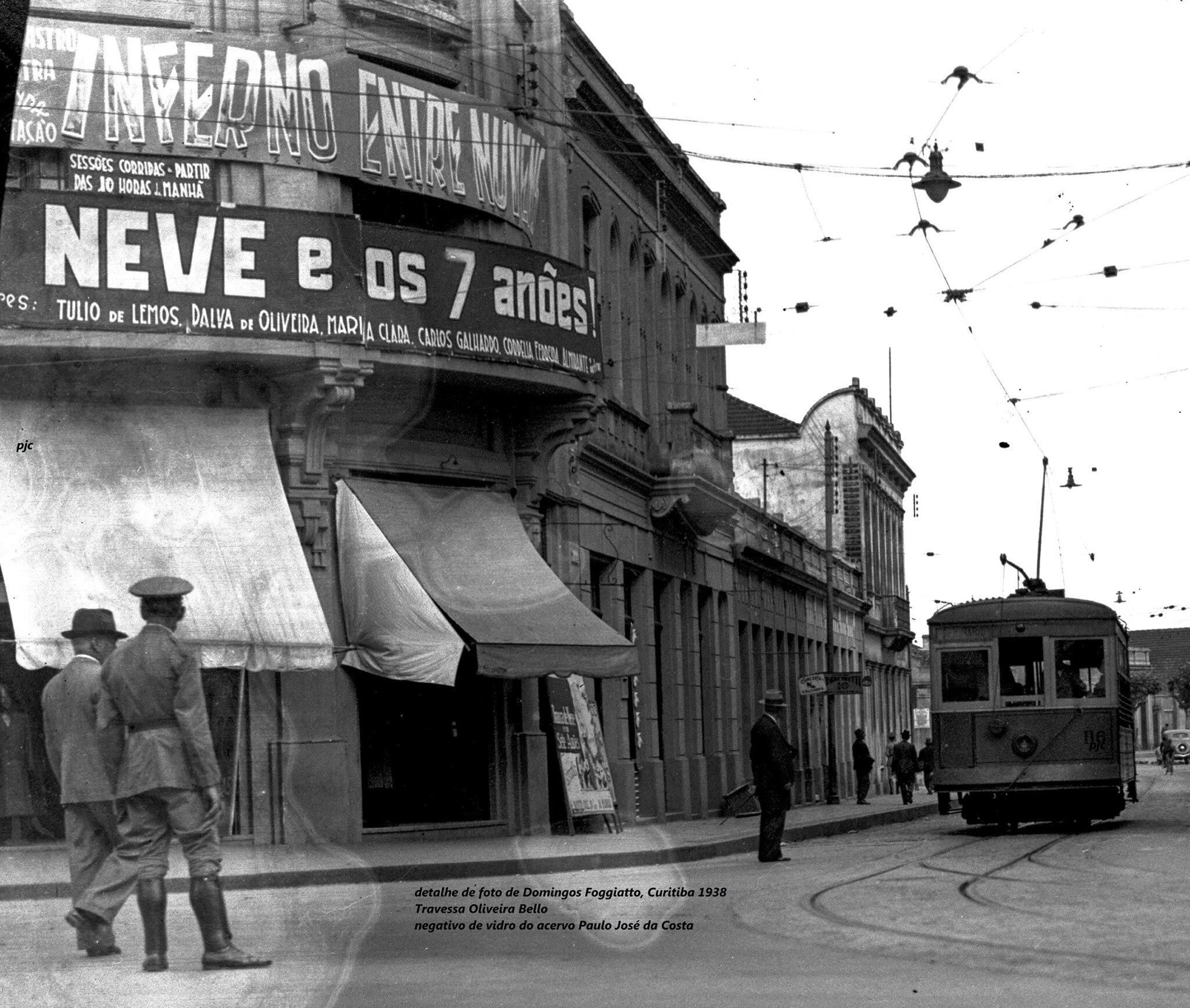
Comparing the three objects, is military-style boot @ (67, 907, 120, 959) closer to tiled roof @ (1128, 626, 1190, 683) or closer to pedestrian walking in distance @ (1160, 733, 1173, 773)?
pedestrian walking in distance @ (1160, 733, 1173, 773)

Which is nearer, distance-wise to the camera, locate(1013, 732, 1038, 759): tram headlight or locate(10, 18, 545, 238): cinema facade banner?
locate(10, 18, 545, 238): cinema facade banner

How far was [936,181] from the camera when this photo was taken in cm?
1722

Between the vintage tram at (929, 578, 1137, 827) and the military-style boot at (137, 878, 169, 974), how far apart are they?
1644 centimetres

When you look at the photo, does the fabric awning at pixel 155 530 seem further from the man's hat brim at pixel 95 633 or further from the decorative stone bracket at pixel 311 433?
the man's hat brim at pixel 95 633

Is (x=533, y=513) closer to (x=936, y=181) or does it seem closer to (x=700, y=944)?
(x=936, y=181)

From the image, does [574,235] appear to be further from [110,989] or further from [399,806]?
[110,989]

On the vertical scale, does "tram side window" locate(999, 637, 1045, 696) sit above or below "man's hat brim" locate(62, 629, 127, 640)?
below

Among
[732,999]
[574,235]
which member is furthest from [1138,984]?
[574,235]

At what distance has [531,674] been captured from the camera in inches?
785

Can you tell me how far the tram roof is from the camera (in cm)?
2409

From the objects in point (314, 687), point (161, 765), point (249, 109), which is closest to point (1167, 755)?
point (314, 687)

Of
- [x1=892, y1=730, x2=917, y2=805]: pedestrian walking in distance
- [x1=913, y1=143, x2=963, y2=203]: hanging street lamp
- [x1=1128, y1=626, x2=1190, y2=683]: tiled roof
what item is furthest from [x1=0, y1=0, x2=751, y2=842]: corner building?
[x1=1128, y1=626, x2=1190, y2=683]: tiled roof

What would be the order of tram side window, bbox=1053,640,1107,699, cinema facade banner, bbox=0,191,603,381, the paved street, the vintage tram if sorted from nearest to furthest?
the paved street, cinema facade banner, bbox=0,191,603,381, the vintage tram, tram side window, bbox=1053,640,1107,699

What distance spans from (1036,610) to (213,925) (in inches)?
680
